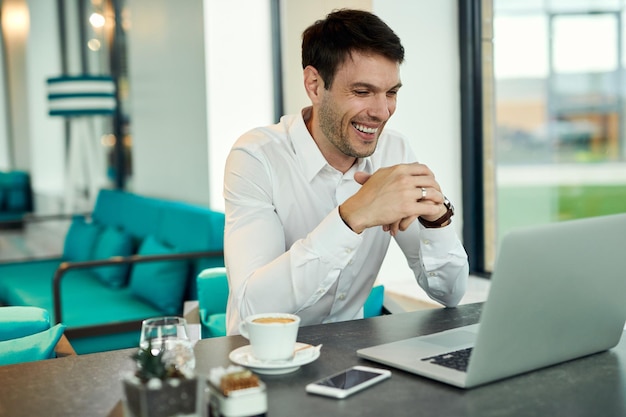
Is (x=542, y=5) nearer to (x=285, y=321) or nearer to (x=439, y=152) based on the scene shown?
(x=439, y=152)

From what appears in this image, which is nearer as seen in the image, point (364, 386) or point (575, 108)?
point (364, 386)

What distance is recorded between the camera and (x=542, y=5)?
313cm

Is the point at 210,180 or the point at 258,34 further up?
the point at 258,34

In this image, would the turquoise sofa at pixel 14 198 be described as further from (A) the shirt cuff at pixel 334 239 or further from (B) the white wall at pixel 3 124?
(A) the shirt cuff at pixel 334 239

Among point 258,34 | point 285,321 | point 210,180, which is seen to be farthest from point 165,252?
point 285,321

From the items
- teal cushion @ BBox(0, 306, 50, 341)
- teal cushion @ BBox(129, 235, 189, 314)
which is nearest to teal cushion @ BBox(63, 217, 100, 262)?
teal cushion @ BBox(129, 235, 189, 314)

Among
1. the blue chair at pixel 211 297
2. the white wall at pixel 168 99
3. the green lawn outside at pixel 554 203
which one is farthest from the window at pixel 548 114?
the white wall at pixel 168 99

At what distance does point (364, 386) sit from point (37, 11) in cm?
611

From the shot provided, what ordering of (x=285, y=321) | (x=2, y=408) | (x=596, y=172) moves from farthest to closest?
(x=596, y=172)
(x=285, y=321)
(x=2, y=408)

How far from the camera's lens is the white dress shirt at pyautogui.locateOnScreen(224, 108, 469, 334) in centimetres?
172

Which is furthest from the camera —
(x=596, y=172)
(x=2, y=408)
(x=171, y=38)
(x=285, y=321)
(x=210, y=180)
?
(x=171, y=38)

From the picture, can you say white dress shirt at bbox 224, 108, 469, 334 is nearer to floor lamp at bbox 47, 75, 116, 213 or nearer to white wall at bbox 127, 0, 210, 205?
white wall at bbox 127, 0, 210, 205

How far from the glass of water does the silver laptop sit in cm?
32

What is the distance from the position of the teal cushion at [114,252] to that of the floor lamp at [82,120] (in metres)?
1.44
